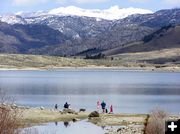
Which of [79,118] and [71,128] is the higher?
[79,118]

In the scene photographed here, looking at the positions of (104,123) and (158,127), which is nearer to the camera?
(158,127)

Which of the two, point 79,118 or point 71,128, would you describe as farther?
point 79,118

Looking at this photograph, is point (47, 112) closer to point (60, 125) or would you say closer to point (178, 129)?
point (60, 125)

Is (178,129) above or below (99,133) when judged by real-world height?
above

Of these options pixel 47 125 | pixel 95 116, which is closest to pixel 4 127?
pixel 47 125

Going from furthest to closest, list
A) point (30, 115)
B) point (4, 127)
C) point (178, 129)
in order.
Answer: point (30, 115), point (4, 127), point (178, 129)

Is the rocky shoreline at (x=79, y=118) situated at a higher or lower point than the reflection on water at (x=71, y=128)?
higher

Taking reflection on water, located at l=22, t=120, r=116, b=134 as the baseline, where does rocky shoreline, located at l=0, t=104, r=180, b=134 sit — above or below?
above

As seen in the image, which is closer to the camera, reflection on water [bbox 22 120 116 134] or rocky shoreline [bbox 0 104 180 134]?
reflection on water [bbox 22 120 116 134]

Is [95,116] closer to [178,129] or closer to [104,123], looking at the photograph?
[104,123]

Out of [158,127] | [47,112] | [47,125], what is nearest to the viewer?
[158,127]

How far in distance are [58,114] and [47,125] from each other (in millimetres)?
9813

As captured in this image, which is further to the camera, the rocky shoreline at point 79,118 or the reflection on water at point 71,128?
the rocky shoreline at point 79,118

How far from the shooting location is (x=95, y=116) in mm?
69188
